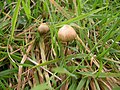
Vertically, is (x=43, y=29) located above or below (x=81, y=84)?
above

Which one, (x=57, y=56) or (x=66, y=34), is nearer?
(x=66, y=34)

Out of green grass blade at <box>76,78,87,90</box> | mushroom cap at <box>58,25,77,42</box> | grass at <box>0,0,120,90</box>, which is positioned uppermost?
mushroom cap at <box>58,25,77,42</box>

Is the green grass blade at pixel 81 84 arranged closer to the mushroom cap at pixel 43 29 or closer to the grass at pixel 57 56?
the grass at pixel 57 56

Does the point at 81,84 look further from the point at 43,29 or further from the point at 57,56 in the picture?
the point at 43,29

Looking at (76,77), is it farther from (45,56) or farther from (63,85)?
(45,56)

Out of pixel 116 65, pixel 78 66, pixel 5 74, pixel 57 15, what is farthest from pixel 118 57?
pixel 5 74

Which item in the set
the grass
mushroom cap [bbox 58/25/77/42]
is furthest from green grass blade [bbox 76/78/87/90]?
mushroom cap [bbox 58/25/77/42]

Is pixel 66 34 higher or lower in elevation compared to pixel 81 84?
higher

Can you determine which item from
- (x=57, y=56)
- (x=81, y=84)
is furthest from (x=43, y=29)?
(x=81, y=84)

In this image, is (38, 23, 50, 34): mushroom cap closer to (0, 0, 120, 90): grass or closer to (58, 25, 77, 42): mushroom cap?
(0, 0, 120, 90): grass
